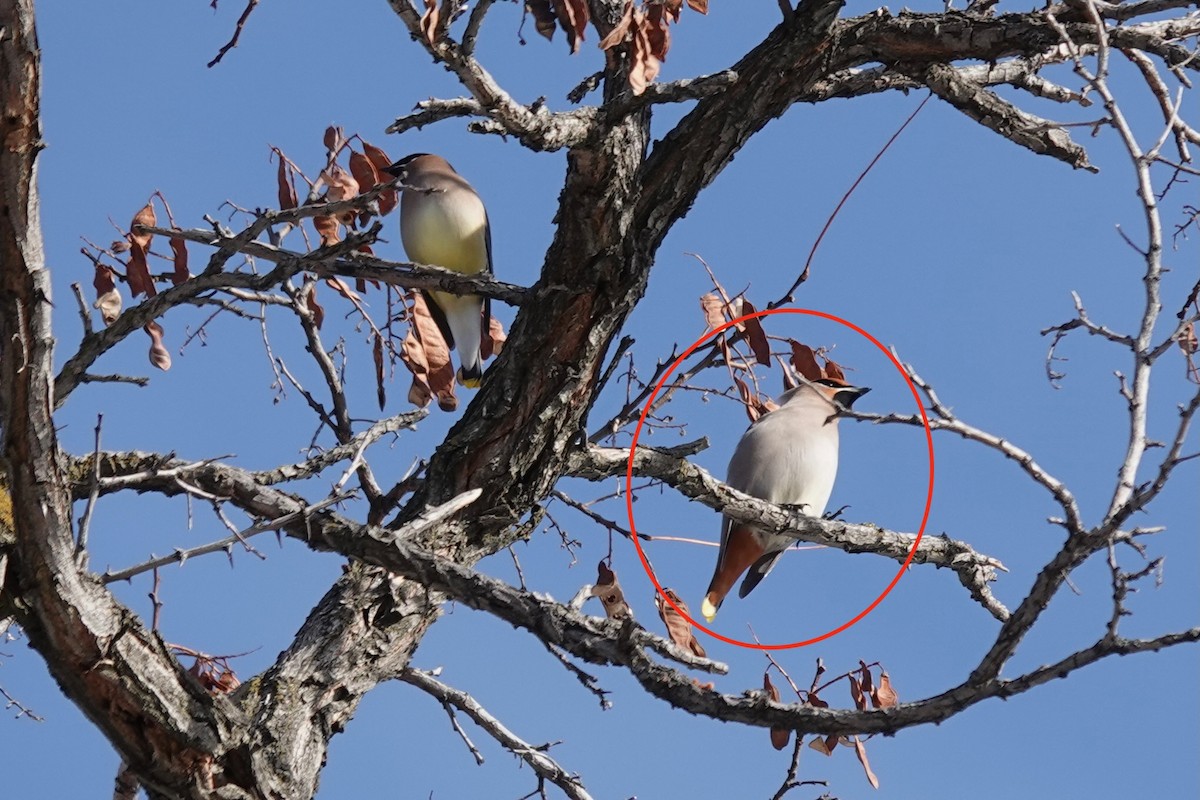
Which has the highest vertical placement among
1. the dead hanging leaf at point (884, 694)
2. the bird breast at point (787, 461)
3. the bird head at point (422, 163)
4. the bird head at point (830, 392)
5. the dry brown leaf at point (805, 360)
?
the bird head at point (422, 163)

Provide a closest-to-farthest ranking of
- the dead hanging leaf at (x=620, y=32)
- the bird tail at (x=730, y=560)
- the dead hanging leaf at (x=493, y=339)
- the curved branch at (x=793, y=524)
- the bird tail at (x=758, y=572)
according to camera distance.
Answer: the dead hanging leaf at (x=620, y=32) < the curved branch at (x=793, y=524) < the dead hanging leaf at (x=493, y=339) < the bird tail at (x=730, y=560) < the bird tail at (x=758, y=572)

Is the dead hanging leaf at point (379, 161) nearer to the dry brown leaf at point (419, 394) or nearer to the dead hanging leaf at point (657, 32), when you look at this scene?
the dry brown leaf at point (419, 394)

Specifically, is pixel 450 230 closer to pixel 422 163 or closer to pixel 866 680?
pixel 422 163

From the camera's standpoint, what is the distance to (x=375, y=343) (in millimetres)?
4176

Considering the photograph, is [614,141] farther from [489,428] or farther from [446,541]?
[446,541]

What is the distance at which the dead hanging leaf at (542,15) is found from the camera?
299 cm

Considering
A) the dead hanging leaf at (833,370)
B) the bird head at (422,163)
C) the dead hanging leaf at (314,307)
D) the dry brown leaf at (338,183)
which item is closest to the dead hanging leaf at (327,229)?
the dry brown leaf at (338,183)

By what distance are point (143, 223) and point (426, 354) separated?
2.79ft

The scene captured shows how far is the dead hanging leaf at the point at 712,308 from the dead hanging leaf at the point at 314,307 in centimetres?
136

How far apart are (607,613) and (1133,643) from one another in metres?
1.49

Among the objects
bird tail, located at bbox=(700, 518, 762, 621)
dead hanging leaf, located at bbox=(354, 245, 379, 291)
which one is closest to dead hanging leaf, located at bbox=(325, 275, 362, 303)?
dead hanging leaf, located at bbox=(354, 245, 379, 291)

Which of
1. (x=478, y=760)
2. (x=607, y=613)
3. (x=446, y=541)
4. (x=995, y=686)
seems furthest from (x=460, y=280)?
(x=995, y=686)

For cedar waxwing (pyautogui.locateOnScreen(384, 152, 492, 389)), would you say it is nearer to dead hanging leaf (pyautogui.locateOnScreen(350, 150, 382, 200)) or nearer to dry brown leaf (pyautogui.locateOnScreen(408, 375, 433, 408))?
dry brown leaf (pyautogui.locateOnScreen(408, 375, 433, 408))

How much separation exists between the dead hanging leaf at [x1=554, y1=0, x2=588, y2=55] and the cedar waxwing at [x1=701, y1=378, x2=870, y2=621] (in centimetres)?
233
